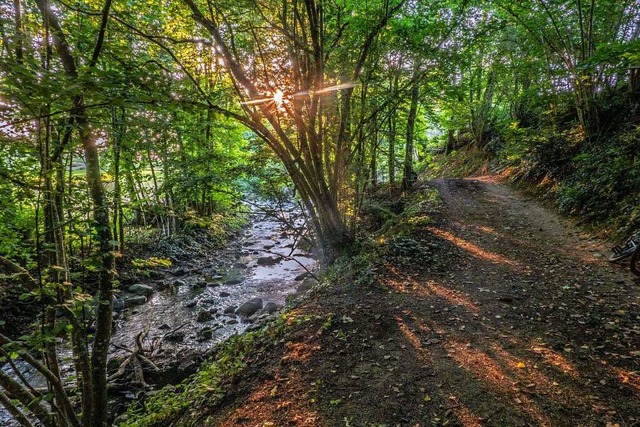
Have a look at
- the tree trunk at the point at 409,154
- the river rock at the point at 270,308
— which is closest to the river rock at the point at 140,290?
the river rock at the point at 270,308

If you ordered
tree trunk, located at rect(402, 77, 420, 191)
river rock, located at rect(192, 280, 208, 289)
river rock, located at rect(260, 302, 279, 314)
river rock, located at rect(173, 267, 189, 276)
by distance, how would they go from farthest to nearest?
tree trunk, located at rect(402, 77, 420, 191)
river rock, located at rect(173, 267, 189, 276)
river rock, located at rect(192, 280, 208, 289)
river rock, located at rect(260, 302, 279, 314)

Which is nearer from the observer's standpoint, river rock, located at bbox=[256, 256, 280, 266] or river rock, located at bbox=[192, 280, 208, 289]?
river rock, located at bbox=[192, 280, 208, 289]

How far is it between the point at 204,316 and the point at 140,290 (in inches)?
120

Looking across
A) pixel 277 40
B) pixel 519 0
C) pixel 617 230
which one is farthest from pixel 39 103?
pixel 519 0

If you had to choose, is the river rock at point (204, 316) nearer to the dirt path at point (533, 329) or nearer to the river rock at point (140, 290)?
the river rock at point (140, 290)

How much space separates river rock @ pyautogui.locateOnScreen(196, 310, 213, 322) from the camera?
852 cm

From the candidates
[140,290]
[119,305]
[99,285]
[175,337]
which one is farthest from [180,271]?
[99,285]

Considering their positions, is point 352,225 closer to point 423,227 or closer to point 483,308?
point 423,227

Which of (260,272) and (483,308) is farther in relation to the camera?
(260,272)

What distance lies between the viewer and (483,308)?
4539mm

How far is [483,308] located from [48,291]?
16.5 feet

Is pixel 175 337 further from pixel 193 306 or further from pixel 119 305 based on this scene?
pixel 119 305

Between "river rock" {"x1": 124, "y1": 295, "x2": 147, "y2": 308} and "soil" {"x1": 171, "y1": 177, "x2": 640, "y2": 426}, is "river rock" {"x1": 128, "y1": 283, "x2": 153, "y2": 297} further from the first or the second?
"soil" {"x1": 171, "y1": 177, "x2": 640, "y2": 426}

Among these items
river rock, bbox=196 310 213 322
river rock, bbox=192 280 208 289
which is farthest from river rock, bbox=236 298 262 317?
river rock, bbox=192 280 208 289
